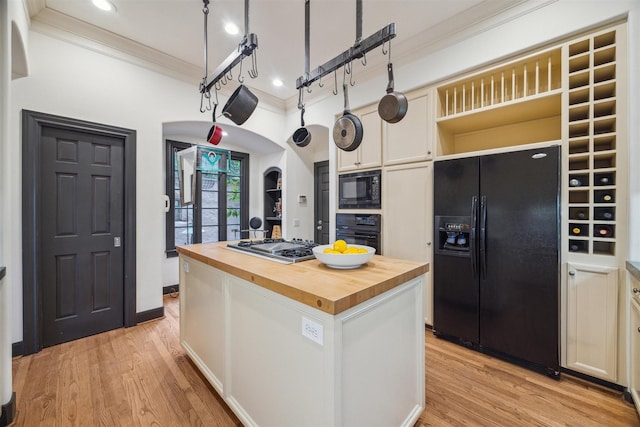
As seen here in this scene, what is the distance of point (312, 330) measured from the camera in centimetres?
113

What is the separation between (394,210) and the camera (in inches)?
120

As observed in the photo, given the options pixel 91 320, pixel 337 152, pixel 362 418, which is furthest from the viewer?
pixel 337 152

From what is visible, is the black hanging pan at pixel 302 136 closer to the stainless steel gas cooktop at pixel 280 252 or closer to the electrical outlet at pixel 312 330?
the stainless steel gas cooktop at pixel 280 252

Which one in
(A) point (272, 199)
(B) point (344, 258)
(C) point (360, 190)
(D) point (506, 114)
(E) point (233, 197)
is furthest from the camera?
(A) point (272, 199)

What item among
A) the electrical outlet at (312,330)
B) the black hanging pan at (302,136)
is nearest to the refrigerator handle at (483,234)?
the black hanging pan at (302,136)

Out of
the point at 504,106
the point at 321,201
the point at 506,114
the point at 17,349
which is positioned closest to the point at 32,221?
the point at 17,349

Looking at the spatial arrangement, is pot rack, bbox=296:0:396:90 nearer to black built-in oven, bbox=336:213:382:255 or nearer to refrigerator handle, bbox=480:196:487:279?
refrigerator handle, bbox=480:196:487:279

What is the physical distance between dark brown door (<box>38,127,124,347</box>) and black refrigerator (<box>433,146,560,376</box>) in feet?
10.9

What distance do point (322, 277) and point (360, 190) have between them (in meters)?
2.18

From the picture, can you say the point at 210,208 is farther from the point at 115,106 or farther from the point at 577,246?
the point at 577,246

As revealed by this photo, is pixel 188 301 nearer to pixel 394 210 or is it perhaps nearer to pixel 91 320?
pixel 91 320

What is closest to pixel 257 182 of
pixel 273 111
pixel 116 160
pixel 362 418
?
pixel 273 111

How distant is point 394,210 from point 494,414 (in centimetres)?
188

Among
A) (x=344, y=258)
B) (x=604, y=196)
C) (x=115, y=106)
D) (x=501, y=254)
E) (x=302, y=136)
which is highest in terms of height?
(x=115, y=106)
